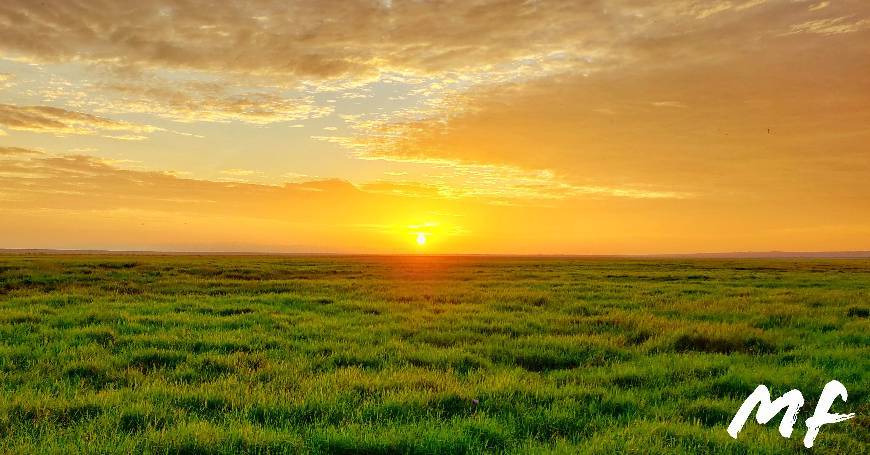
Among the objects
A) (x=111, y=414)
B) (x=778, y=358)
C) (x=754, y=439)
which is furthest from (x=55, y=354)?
(x=778, y=358)

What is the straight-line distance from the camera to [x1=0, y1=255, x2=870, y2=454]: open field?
6727 mm

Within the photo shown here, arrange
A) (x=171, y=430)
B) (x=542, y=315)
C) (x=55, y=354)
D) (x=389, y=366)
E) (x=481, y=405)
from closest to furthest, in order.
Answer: (x=171, y=430), (x=481, y=405), (x=389, y=366), (x=55, y=354), (x=542, y=315)

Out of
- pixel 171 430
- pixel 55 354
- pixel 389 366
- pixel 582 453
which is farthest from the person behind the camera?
pixel 55 354

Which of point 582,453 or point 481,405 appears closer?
point 582,453

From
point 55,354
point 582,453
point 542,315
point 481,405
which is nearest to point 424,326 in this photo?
point 542,315

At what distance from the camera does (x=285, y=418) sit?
753cm

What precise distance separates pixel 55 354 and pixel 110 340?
154 cm

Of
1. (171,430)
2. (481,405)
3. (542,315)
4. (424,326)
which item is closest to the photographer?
(171,430)

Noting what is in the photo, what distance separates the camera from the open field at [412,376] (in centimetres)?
673

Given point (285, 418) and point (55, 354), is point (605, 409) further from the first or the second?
point (55, 354)

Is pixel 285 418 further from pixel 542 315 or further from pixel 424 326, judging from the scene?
pixel 542 315

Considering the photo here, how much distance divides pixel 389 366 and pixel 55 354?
6.62m

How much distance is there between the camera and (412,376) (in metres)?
9.60

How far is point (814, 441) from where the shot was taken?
691cm
